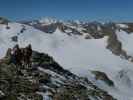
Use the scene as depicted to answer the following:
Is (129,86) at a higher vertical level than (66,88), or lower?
lower

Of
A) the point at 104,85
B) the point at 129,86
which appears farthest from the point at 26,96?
the point at 129,86

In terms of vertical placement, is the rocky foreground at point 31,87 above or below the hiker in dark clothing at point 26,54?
below

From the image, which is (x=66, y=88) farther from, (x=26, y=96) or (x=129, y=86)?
(x=129, y=86)

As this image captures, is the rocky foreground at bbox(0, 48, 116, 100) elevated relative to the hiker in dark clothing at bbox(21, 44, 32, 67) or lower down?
lower down

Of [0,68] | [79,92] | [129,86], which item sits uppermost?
[0,68]

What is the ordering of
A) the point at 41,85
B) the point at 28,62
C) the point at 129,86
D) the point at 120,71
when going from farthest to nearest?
the point at 120,71 < the point at 129,86 < the point at 28,62 < the point at 41,85

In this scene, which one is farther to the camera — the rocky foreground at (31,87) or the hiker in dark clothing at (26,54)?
the hiker in dark clothing at (26,54)

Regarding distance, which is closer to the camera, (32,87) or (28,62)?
(32,87)

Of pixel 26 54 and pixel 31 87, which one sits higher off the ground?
pixel 26 54

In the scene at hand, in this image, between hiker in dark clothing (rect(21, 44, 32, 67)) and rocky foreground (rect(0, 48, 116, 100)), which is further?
hiker in dark clothing (rect(21, 44, 32, 67))

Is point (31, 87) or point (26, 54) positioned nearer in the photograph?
point (31, 87)

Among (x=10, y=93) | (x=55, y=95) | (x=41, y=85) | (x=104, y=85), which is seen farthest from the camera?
(x=104, y=85)
